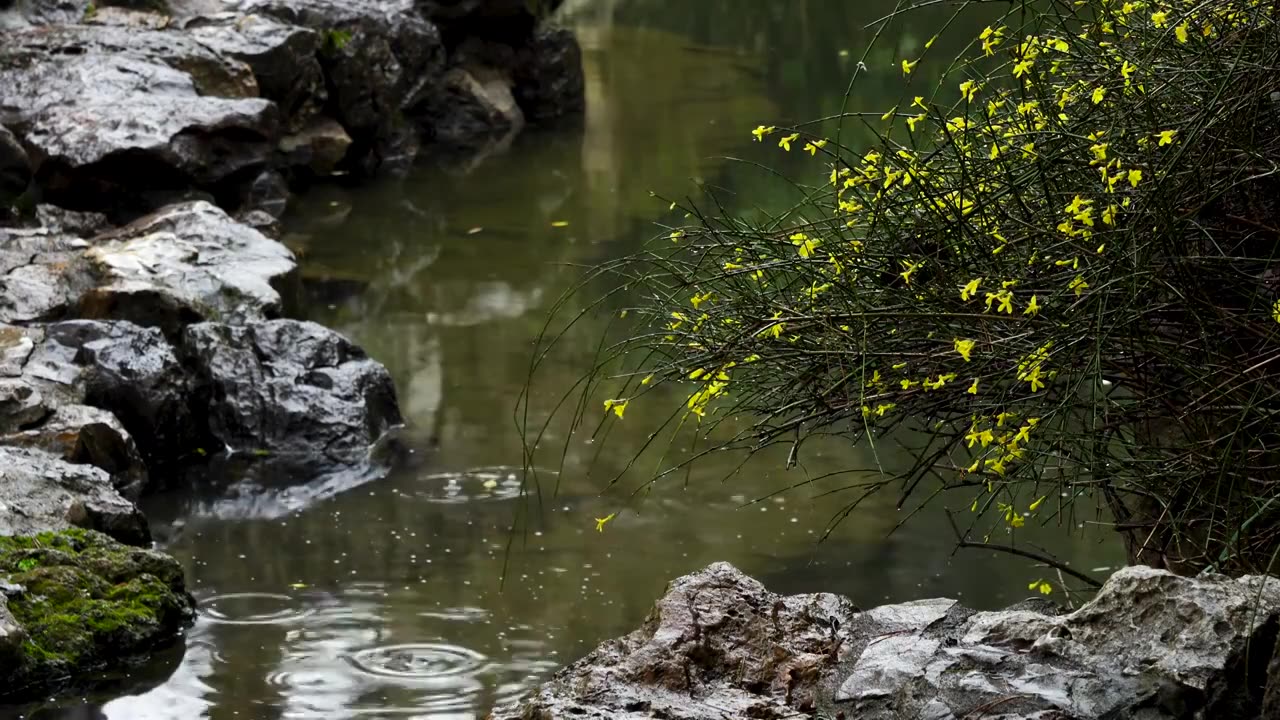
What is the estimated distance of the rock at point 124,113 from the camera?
8773mm

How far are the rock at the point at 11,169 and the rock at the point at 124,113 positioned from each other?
1.43 feet

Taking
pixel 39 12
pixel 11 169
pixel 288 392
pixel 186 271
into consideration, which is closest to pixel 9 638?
pixel 288 392

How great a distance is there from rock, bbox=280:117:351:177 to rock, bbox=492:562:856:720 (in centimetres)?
763

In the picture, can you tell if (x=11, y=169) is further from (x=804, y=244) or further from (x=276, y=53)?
(x=804, y=244)

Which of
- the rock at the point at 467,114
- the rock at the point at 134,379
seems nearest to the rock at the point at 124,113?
the rock at the point at 467,114

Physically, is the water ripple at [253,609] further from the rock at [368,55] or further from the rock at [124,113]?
the rock at [368,55]

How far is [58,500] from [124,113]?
4.55 m

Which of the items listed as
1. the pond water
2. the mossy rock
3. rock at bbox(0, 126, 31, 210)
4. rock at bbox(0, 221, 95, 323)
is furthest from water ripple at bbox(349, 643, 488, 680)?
rock at bbox(0, 126, 31, 210)

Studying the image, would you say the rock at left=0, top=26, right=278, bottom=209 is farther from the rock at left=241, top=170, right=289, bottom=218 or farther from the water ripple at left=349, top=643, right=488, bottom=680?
the water ripple at left=349, top=643, right=488, bottom=680

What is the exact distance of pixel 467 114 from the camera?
12.4 m

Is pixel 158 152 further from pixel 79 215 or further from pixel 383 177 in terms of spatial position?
pixel 383 177

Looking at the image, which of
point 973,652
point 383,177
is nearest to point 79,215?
point 383,177

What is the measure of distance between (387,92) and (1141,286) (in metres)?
9.07

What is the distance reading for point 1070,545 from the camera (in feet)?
17.9
